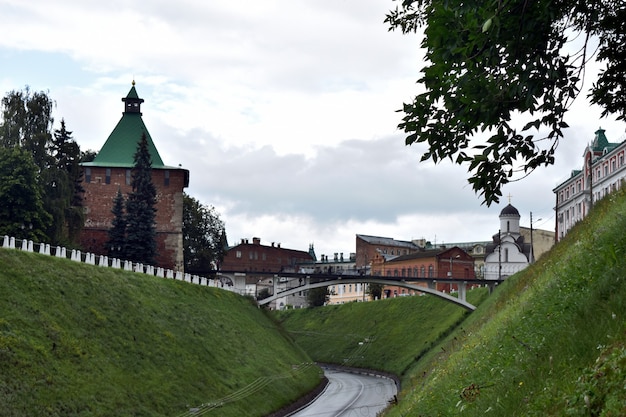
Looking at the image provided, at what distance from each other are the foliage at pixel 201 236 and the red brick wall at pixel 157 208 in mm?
7355

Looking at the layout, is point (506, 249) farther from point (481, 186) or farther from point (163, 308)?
point (481, 186)

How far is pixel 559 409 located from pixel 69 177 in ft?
189

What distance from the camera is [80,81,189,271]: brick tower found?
73000 millimetres

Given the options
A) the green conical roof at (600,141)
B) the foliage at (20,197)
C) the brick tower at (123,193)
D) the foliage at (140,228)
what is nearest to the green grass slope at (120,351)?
the foliage at (20,197)

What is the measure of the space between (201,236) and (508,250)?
126 feet

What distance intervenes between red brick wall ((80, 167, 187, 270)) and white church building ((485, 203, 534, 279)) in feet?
126

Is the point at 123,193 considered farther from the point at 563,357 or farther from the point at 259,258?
the point at 563,357

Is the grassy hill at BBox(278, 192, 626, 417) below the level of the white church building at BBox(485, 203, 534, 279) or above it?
below

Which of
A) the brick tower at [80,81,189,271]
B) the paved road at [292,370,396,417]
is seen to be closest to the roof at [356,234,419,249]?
the brick tower at [80,81,189,271]

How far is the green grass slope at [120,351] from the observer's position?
2638 cm

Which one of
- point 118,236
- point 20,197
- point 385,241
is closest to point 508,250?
point 385,241

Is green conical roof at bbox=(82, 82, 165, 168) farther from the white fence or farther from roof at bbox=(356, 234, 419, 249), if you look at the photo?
roof at bbox=(356, 234, 419, 249)

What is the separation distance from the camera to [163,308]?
43.7m

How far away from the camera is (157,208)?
73.8 m
